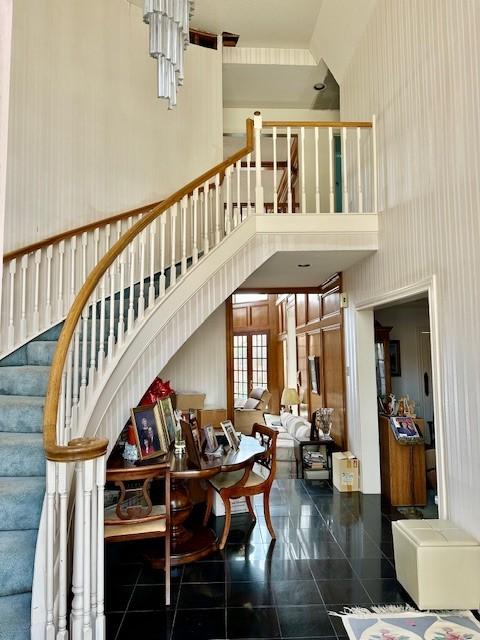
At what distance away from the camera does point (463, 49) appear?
2.65 metres

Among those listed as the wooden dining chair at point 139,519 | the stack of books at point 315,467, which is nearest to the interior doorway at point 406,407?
the stack of books at point 315,467

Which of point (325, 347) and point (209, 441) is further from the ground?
point (325, 347)

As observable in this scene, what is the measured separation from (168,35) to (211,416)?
3.61 meters

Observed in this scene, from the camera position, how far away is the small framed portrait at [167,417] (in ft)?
11.4

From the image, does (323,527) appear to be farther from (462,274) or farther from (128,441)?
(462,274)

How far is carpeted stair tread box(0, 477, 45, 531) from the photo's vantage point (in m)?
2.22

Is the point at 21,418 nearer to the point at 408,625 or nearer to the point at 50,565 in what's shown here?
the point at 50,565

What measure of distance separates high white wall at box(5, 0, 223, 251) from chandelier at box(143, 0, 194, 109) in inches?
69.8

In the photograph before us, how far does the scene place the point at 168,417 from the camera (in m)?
3.68

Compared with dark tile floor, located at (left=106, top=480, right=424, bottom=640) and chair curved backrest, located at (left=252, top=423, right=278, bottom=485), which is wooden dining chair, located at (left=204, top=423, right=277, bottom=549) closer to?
chair curved backrest, located at (left=252, top=423, right=278, bottom=485)

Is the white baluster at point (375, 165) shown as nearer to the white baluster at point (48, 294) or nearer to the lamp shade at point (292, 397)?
the white baluster at point (48, 294)

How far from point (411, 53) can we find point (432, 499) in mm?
4279

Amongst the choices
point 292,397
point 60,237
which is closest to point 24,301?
point 60,237

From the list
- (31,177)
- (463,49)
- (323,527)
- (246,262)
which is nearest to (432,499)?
(323,527)
